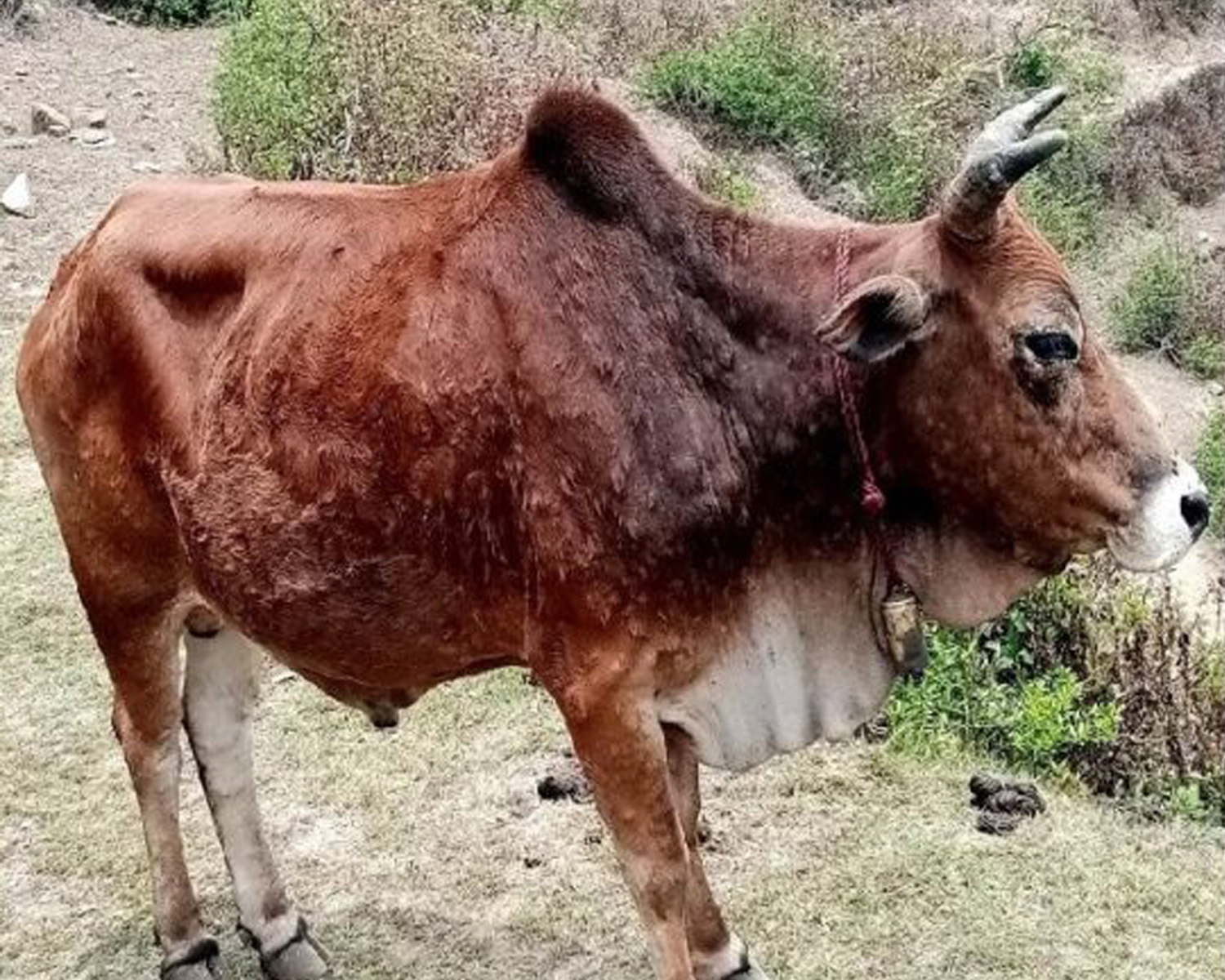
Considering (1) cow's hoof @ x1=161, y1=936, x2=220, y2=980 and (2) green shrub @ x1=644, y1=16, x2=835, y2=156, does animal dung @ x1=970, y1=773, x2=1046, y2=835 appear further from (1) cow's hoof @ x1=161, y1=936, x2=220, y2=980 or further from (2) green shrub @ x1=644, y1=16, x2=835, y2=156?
(2) green shrub @ x1=644, y1=16, x2=835, y2=156

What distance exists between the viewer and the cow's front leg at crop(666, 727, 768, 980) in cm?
379

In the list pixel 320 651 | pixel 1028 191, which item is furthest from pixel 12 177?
pixel 320 651

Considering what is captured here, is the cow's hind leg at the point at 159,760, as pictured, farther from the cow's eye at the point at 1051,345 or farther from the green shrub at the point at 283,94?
the green shrub at the point at 283,94

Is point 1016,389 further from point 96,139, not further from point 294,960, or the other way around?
point 96,139

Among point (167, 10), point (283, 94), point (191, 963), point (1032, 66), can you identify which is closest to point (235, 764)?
point (191, 963)

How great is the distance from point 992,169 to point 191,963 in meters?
2.53

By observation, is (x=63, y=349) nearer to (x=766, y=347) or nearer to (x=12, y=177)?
(x=766, y=347)

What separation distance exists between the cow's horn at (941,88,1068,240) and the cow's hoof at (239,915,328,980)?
2.27 metres

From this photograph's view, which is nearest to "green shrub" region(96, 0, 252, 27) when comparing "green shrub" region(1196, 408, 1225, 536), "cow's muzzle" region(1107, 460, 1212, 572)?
"green shrub" region(1196, 408, 1225, 536)

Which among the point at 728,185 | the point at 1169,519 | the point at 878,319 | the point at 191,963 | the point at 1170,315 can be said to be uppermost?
the point at 878,319

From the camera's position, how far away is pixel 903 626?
3324 millimetres

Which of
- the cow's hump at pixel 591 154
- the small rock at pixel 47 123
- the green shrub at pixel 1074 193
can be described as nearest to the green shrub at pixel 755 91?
the green shrub at pixel 1074 193

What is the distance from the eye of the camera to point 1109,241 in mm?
12641

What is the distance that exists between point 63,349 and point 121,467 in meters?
0.28
